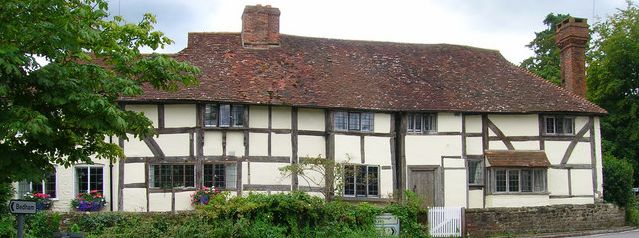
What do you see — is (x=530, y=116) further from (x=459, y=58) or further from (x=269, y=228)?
(x=269, y=228)

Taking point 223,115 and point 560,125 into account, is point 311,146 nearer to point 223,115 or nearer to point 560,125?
point 223,115

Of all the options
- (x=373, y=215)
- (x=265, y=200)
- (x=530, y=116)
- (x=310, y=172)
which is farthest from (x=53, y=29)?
(x=530, y=116)

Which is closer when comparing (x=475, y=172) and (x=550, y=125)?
(x=475, y=172)

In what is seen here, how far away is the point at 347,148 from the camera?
2936 cm

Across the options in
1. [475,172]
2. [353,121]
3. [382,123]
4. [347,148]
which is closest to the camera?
[347,148]

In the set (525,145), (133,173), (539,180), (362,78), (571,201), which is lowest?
(571,201)

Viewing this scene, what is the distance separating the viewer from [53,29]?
10.8 meters

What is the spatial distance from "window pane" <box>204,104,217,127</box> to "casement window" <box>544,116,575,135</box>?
544 inches

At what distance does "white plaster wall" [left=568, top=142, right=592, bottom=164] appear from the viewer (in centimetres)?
3147

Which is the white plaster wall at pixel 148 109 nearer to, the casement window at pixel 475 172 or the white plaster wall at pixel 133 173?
the white plaster wall at pixel 133 173

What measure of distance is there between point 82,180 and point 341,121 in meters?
9.97

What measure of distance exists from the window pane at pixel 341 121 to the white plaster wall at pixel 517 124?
6321mm

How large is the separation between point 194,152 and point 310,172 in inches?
178

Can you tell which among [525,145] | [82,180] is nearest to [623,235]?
[525,145]
